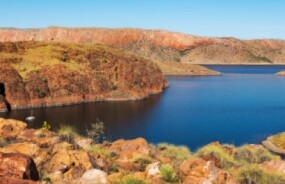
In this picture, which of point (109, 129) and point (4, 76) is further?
point (4, 76)

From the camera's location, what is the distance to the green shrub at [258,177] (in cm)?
1819

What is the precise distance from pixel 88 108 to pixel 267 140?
152 ft

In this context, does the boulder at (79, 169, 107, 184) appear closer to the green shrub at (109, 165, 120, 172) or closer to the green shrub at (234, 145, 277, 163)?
the green shrub at (109, 165, 120, 172)

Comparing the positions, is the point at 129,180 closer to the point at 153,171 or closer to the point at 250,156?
the point at 153,171

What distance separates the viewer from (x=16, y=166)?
13.7m

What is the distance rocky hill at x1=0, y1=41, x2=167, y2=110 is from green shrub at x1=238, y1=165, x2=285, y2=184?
269 ft

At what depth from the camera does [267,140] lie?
61.2m

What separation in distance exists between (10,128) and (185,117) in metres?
56.0

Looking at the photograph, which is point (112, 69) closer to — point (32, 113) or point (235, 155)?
point (32, 113)

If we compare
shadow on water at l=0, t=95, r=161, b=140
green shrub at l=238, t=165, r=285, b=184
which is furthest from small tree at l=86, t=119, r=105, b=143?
green shrub at l=238, t=165, r=285, b=184

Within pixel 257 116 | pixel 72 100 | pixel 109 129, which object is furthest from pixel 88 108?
pixel 257 116

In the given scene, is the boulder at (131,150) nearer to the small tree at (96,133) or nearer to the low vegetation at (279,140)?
the small tree at (96,133)

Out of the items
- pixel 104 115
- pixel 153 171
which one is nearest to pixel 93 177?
pixel 153 171

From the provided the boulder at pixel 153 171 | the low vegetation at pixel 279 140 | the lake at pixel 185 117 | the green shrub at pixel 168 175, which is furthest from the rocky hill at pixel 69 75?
the green shrub at pixel 168 175
